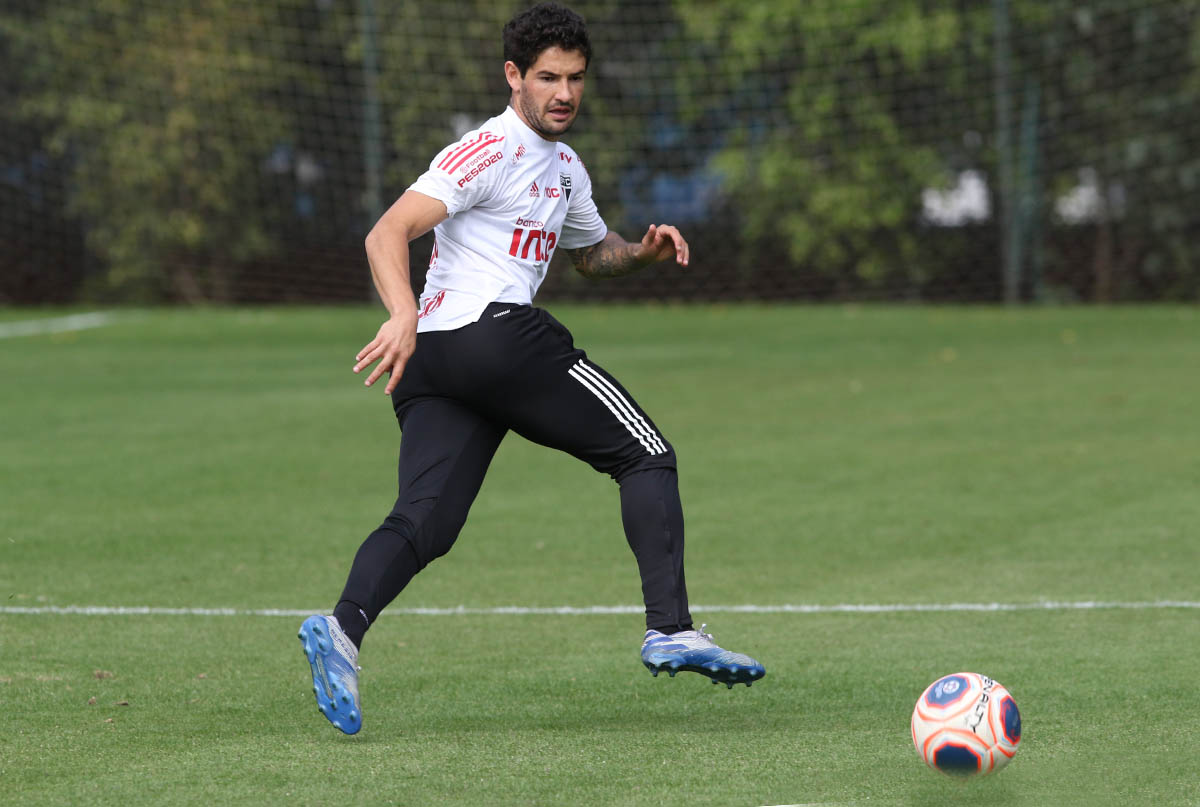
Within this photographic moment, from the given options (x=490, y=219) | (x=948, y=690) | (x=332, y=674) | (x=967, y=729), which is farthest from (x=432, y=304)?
(x=967, y=729)

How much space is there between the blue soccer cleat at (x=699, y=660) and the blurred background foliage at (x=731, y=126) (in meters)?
19.0

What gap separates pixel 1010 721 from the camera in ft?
13.8

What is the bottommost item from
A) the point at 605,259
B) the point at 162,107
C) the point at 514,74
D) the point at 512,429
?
the point at 162,107

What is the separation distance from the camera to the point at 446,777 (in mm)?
4234

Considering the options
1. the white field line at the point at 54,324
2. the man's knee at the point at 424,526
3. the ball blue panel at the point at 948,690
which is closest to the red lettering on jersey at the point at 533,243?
the man's knee at the point at 424,526

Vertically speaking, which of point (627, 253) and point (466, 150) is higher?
point (466, 150)

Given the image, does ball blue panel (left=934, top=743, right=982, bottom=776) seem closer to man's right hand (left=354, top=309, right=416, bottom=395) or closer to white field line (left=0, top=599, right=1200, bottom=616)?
man's right hand (left=354, top=309, right=416, bottom=395)

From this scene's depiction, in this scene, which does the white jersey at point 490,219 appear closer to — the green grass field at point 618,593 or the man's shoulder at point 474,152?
the man's shoulder at point 474,152

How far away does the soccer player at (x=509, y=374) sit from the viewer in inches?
187

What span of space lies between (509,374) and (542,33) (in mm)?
969

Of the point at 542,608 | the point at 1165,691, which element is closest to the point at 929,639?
the point at 1165,691

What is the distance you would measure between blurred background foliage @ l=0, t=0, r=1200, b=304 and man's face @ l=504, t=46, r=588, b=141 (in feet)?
60.7

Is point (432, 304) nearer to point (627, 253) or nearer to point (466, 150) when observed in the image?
point (466, 150)

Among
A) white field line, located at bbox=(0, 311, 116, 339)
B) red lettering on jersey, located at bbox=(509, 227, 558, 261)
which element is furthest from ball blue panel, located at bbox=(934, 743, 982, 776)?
white field line, located at bbox=(0, 311, 116, 339)
